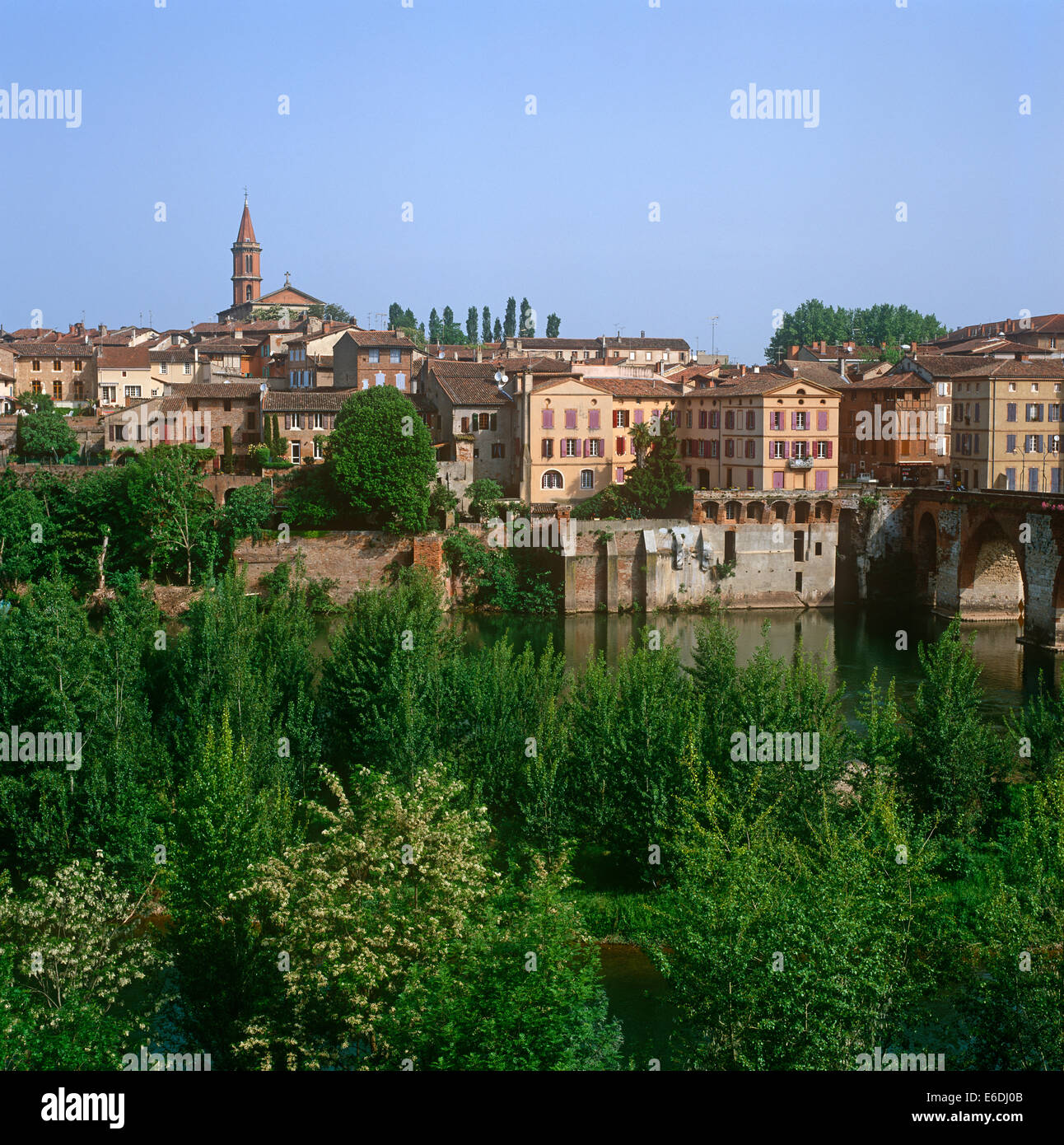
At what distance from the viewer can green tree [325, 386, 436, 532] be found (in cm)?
5409

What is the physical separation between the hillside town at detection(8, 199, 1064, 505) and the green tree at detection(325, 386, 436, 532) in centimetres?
471

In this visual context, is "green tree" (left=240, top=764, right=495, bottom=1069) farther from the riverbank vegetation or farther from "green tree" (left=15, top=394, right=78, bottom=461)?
"green tree" (left=15, top=394, right=78, bottom=461)

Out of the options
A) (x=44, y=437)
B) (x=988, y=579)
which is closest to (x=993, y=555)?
(x=988, y=579)

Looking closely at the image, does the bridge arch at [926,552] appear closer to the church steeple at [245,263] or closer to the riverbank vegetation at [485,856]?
the riverbank vegetation at [485,856]

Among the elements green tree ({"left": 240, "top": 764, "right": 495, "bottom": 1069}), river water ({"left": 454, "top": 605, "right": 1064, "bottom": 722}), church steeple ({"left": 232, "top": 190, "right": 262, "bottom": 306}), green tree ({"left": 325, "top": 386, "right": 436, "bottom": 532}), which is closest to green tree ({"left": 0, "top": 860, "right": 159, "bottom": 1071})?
green tree ({"left": 240, "top": 764, "right": 495, "bottom": 1069})

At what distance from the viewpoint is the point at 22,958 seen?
55.5 ft

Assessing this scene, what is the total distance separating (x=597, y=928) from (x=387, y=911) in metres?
7.46

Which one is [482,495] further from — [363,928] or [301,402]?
[363,928]

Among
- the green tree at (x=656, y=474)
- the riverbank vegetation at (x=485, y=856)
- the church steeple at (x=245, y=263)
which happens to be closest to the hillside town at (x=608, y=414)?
the green tree at (x=656, y=474)

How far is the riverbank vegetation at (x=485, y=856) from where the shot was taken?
14734 millimetres

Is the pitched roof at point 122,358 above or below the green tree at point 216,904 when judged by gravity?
above

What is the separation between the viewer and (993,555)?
178 feet

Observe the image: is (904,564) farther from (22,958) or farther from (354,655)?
(22,958)

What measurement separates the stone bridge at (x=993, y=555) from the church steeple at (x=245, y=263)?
8995 centimetres
